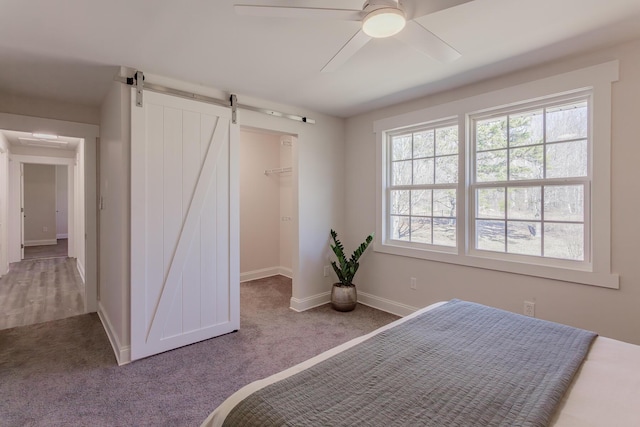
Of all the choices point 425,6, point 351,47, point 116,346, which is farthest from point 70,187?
point 425,6

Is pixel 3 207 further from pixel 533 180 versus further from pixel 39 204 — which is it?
pixel 533 180

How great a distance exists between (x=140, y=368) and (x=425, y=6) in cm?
300

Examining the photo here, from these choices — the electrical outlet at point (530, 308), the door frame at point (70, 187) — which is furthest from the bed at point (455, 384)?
the door frame at point (70, 187)

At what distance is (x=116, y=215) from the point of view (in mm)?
2672

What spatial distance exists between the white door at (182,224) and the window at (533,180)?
240 cm

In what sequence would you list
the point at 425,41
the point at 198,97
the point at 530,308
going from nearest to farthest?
the point at 425,41, the point at 530,308, the point at 198,97

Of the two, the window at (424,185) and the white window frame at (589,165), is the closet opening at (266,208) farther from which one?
the white window frame at (589,165)

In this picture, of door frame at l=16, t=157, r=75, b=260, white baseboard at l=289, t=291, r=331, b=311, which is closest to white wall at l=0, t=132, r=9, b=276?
door frame at l=16, t=157, r=75, b=260

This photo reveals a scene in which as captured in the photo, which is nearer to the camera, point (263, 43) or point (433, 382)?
point (433, 382)

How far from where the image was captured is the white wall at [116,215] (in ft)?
8.10

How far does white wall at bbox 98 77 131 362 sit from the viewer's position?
247 cm

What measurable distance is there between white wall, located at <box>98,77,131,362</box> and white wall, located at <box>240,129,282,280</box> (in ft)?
A: 6.68

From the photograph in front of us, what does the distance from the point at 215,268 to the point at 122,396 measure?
118 centimetres

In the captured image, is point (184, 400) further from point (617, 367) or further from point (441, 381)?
point (617, 367)
